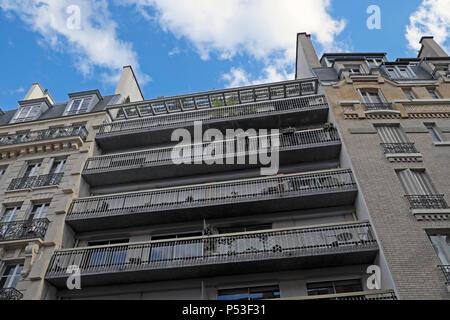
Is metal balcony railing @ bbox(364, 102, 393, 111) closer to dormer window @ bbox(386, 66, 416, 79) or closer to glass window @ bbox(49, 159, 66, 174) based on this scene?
dormer window @ bbox(386, 66, 416, 79)

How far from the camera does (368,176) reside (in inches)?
567

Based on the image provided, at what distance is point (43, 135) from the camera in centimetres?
1981

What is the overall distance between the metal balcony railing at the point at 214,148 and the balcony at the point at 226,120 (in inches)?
67.6

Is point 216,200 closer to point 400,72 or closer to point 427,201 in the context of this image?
point 427,201

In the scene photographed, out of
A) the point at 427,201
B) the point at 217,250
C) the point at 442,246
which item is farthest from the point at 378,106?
the point at 217,250

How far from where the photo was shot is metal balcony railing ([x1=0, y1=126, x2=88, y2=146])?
63.6 ft

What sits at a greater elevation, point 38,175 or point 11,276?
point 38,175

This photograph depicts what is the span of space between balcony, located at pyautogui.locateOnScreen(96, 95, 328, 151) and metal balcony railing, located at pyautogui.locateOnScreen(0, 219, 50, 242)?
6.21 m

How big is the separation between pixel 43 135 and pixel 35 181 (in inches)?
143

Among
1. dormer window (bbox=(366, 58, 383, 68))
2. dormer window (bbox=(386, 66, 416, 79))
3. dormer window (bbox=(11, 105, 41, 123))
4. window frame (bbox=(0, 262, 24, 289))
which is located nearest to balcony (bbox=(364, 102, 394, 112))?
dormer window (bbox=(386, 66, 416, 79))

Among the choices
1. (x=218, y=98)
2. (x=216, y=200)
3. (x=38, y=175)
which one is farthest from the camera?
(x=218, y=98)

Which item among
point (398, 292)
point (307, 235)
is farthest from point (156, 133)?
point (398, 292)

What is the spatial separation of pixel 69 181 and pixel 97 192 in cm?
165

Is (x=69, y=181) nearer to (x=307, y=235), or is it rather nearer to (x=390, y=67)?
(x=307, y=235)
